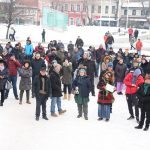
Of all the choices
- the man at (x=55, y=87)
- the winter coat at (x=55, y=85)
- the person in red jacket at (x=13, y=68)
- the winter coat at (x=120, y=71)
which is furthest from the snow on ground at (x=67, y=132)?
the winter coat at (x=120, y=71)

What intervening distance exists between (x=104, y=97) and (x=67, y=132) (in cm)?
182

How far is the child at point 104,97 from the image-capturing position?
13.6 meters

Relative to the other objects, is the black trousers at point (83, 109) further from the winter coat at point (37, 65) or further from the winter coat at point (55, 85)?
the winter coat at point (37, 65)

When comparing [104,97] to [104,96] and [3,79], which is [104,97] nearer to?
[104,96]

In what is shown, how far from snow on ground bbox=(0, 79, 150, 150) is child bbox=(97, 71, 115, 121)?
27 cm

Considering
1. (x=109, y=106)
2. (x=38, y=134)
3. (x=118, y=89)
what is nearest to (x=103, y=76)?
(x=109, y=106)

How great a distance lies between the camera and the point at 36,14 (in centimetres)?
8656

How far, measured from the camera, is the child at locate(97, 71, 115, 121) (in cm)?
1362

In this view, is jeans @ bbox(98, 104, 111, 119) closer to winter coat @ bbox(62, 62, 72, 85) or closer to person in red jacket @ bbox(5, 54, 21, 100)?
winter coat @ bbox(62, 62, 72, 85)

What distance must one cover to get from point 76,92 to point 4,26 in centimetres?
4238

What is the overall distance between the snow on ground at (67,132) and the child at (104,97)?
0.88 ft

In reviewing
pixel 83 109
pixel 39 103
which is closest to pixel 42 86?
Answer: pixel 39 103

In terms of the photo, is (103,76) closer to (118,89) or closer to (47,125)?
(47,125)

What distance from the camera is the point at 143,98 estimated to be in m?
12.6
